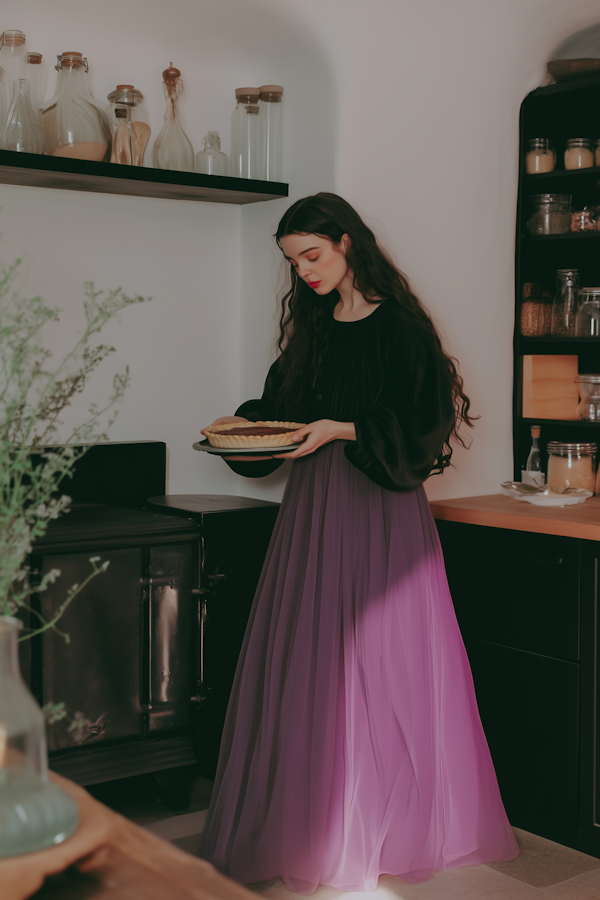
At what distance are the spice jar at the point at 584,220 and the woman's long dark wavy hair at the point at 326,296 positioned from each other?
0.77 m

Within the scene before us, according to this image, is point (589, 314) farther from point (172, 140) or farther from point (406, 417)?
point (172, 140)

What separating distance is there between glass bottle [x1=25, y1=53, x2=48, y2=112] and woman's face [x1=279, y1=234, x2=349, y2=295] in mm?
780

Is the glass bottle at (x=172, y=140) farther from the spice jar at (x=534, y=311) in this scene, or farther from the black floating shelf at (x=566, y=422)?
the black floating shelf at (x=566, y=422)

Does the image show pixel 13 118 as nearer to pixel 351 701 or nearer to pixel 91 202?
pixel 91 202

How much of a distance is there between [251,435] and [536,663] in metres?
1.00

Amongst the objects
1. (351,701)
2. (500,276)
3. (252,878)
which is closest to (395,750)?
(351,701)

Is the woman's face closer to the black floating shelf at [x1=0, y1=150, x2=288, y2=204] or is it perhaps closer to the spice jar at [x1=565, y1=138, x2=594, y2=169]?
the black floating shelf at [x1=0, y1=150, x2=288, y2=204]

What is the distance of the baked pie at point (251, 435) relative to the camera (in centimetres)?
210

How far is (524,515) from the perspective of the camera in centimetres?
245

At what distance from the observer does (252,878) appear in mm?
2068

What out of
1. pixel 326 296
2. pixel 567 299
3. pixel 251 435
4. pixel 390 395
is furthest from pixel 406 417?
pixel 567 299

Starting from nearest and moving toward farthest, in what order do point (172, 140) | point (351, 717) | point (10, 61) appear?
point (351, 717)
point (10, 61)
point (172, 140)

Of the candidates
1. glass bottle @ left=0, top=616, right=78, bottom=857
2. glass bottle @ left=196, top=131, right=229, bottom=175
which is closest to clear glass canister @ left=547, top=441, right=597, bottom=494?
glass bottle @ left=196, top=131, right=229, bottom=175

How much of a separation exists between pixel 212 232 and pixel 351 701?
1533 millimetres
